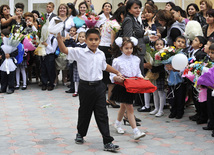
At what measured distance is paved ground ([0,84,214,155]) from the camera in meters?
5.23

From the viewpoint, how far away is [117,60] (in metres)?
5.97

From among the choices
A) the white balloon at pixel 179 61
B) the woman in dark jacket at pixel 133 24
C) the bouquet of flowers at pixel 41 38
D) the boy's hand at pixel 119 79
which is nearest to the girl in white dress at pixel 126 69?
the boy's hand at pixel 119 79

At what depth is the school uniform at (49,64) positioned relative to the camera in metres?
9.97

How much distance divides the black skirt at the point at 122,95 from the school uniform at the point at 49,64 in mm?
4472

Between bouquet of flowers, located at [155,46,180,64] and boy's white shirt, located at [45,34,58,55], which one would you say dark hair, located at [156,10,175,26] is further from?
boy's white shirt, located at [45,34,58,55]

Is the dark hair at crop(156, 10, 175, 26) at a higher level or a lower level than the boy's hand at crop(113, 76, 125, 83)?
higher

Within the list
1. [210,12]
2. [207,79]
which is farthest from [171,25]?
[207,79]

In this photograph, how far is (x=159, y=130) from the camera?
6.27 m

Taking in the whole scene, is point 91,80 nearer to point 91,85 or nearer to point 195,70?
point 91,85

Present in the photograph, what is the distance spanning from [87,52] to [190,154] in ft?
6.48

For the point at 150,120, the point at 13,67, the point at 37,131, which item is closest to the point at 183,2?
the point at 13,67

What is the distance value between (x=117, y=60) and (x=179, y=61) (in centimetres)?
111

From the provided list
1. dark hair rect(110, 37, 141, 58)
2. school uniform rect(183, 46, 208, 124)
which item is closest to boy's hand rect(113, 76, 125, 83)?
dark hair rect(110, 37, 141, 58)

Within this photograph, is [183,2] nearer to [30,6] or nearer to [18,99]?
[30,6]
